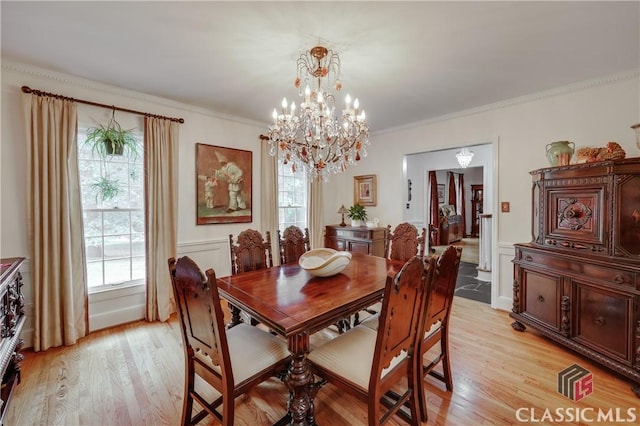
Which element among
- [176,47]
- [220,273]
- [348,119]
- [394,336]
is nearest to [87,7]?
[176,47]

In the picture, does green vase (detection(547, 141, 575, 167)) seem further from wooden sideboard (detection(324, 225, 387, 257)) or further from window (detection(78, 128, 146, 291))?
window (detection(78, 128, 146, 291))

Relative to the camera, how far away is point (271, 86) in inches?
112

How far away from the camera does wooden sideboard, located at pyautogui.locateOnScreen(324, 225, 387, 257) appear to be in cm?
426

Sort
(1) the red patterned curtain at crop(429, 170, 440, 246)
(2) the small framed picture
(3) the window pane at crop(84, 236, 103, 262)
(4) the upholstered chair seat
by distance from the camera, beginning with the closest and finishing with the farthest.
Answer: (4) the upholstered chair seat < (3) the window pane at crop(84, 236, 103, 262) < (2) the small framed picture < (1) the red patterned curtain at crop(429, 170, 440, 246)

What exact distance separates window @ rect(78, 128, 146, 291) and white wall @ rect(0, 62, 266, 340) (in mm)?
223

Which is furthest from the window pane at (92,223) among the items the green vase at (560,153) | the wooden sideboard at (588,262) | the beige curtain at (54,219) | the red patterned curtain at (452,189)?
the red patterned curtain at (452,189)

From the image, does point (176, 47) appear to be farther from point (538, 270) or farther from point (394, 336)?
point (538, 270)

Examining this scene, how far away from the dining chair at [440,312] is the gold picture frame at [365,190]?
2.94 metres

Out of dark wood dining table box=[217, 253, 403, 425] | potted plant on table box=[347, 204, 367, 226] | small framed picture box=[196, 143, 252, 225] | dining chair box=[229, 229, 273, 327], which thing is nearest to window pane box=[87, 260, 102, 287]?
small framed picture box=[196, 143, 252, 225]

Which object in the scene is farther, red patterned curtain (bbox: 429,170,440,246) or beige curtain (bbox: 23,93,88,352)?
red patterned curtain (bbox: 429,170,440,246)

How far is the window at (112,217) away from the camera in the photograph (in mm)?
2811

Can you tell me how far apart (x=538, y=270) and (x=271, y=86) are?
10.7 ft

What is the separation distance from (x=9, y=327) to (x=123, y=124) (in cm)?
207

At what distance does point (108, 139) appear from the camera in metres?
2.74
